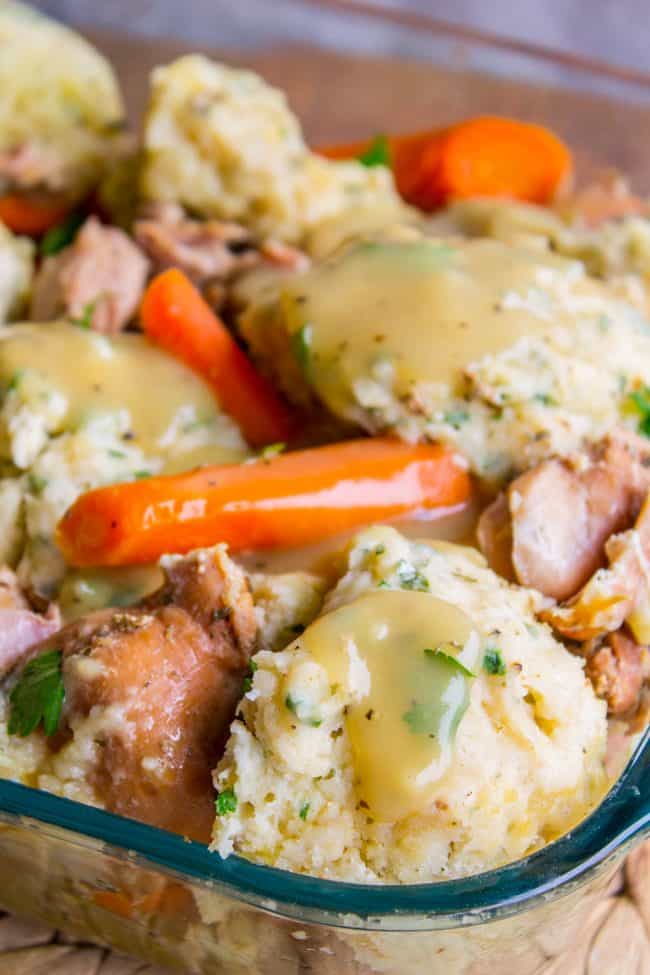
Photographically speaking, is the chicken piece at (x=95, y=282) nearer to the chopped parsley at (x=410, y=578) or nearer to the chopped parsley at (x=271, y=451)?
the chopped parsley at (x=271, y=451)

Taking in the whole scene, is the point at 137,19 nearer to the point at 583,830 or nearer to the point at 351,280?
the point at 351,280

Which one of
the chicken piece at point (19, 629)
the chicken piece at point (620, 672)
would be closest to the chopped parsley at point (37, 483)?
the chicken piece at point (19, 629)

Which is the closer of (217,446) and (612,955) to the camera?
(612,955)

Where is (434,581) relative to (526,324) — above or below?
below

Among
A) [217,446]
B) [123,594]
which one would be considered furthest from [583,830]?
[217,446]

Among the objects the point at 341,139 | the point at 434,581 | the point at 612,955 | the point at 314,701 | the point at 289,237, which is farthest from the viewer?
the point at 341,139

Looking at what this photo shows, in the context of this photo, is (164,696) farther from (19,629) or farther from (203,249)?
(203,249)

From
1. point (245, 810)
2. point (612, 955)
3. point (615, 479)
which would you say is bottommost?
point (612, 955)

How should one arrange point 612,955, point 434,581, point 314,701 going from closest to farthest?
1. point 314,701
2. point 434,581
3. point 612,955
